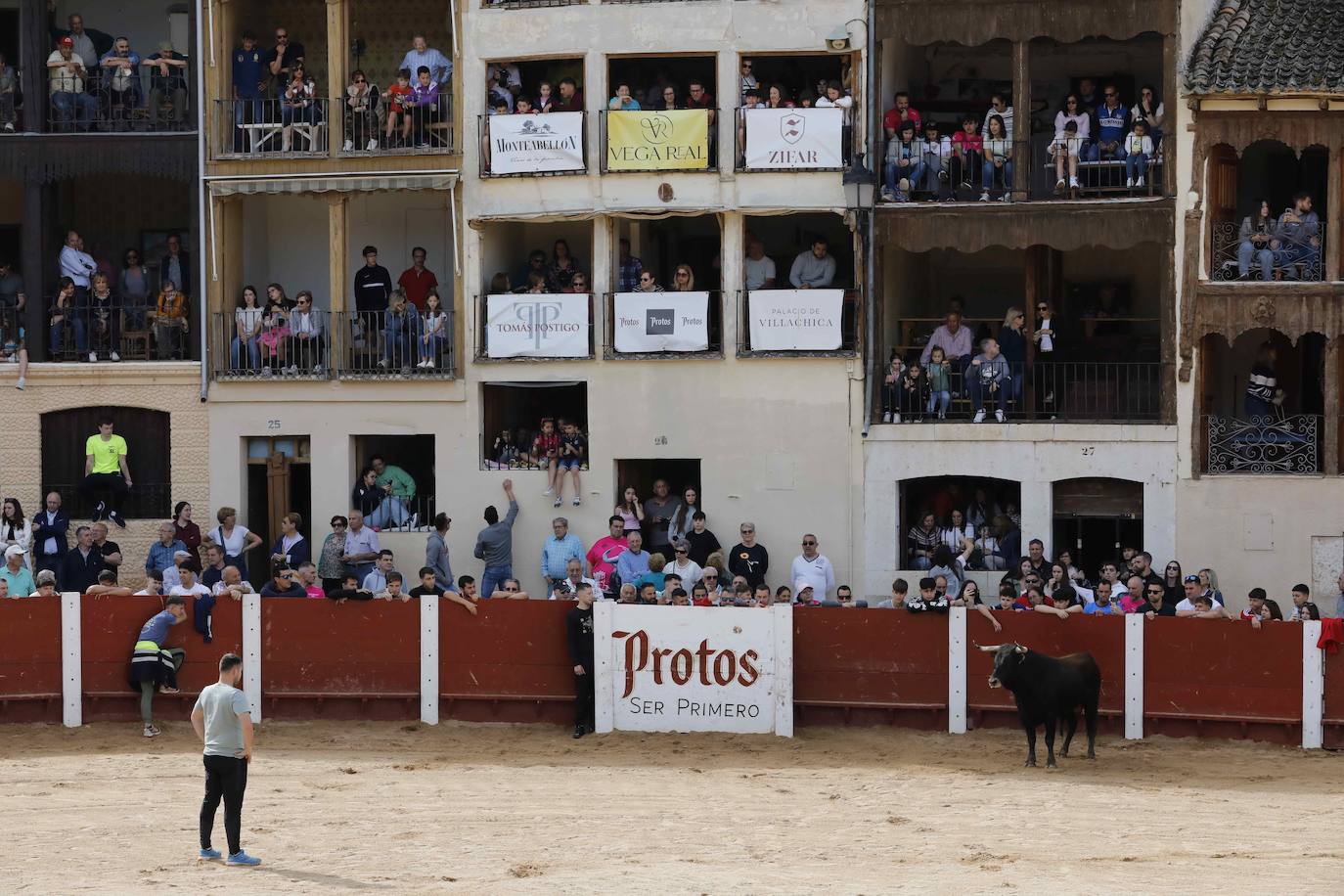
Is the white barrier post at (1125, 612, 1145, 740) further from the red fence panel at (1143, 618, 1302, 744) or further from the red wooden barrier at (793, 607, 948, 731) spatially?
the red wooden barrier at (793, 607, 948, 731)

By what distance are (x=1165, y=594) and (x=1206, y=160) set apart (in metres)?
6.42

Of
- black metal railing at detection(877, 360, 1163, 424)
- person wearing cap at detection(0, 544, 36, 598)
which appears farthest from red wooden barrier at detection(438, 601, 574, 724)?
black metal railing at detection(877, 360, 1163, 424)

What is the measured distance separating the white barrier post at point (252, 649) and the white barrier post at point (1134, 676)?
975 centimetres

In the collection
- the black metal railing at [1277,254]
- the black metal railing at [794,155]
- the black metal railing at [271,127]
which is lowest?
the black metal railing at [1277,254]

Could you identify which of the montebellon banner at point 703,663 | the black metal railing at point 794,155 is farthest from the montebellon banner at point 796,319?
the montebellon banner at point 703,663

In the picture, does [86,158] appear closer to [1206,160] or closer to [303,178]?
[303,178]

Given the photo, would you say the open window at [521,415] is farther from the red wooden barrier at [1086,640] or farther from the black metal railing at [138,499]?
the red wooden barrier at [1086,640]

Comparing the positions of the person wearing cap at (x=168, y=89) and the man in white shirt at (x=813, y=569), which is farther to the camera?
the person wearing cap at (x=168, y=89)

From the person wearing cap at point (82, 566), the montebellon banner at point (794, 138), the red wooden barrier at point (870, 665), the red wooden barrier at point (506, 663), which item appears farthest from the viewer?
the montebellon banner at point (794, 138)

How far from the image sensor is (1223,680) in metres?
24.0

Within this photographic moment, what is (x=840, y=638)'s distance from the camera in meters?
24.7

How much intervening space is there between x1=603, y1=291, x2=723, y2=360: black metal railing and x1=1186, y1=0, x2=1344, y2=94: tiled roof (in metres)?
7.07

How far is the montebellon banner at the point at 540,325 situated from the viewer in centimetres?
3058

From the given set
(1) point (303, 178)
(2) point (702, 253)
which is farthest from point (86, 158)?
(2) point (702, 253)
